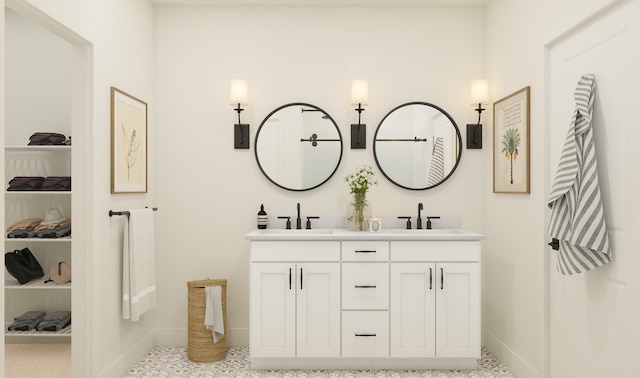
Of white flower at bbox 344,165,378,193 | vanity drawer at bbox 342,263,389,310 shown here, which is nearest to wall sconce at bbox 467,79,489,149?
white flower at bbox 344,165,378,193

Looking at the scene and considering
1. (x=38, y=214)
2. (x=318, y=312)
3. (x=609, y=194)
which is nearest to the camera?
(x=609, y=194)

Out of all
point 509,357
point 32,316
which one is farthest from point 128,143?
point 509,357

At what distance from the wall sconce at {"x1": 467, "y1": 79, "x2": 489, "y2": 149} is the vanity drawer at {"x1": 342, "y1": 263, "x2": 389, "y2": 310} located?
4.23 ft

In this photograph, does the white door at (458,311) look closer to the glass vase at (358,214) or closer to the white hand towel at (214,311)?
the glass vase at (358,214)

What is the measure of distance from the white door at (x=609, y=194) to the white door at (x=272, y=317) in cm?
163

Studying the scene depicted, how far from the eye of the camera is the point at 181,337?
142 inches

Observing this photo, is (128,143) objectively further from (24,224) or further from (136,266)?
(24,224)

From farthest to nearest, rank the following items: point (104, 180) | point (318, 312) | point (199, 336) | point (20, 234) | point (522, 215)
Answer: point (20, 234)
point (199, 336)
point (318, 312)
point (522, 215)
point (104, 180)

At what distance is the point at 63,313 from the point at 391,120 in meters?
3.04

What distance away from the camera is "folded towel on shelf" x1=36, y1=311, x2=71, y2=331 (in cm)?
346

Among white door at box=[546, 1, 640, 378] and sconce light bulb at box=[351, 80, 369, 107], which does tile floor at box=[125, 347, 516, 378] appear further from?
sconce light bulb at box=[351, 80, 369, 107]

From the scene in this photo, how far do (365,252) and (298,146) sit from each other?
1.06 m

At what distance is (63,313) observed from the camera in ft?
11.9

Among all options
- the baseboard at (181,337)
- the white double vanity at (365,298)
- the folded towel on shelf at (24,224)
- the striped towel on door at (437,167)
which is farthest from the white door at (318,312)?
the folded towel on shelf at (24,224)
